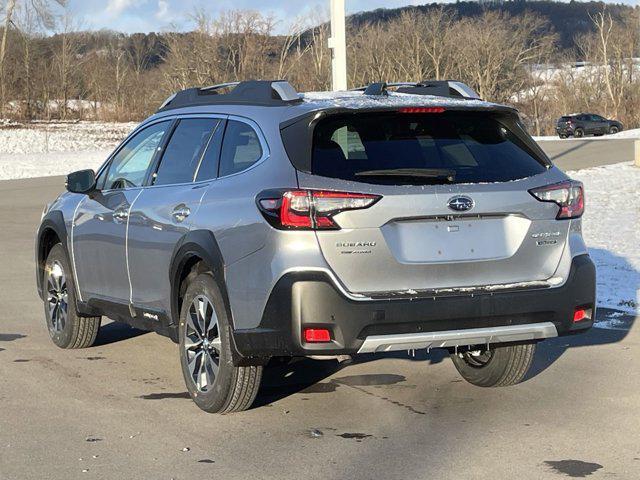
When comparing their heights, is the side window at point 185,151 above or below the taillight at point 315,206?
above

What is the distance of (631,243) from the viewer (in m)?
14.2

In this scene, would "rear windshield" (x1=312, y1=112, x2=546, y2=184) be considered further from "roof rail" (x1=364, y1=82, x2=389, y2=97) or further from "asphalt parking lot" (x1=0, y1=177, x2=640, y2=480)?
"asphalt parking lot" (x1=0, y1=177, x2=640, y2=480)

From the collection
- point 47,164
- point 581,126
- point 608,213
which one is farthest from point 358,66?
point 608,213

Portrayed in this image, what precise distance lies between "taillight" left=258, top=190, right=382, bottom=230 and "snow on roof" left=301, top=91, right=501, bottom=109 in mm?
568

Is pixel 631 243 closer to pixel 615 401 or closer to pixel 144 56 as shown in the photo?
pixel 615 401

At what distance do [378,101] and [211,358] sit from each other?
1.68 meters

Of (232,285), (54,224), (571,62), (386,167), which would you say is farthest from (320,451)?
(571,62)

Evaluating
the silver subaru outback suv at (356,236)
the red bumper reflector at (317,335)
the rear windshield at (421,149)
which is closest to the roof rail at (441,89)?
the silver subaru outback suv at (356,236)

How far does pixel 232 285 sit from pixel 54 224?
114 inches

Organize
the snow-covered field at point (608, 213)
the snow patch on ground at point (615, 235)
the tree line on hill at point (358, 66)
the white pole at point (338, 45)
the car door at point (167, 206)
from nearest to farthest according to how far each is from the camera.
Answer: the car door at point (167, 206) → the snow patch on ground at point (615, 235) → the snow-covered field at point (608, 213) → the white pole at point (338, 45) → the tree line on hill at point (358, 66)

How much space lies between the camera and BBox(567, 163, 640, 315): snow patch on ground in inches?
415

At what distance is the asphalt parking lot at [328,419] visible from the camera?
5.29 metres

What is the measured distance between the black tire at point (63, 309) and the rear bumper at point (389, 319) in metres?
2.71

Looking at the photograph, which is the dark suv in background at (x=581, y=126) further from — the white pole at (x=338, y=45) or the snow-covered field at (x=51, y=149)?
the white pole at (x=338, y=45)
